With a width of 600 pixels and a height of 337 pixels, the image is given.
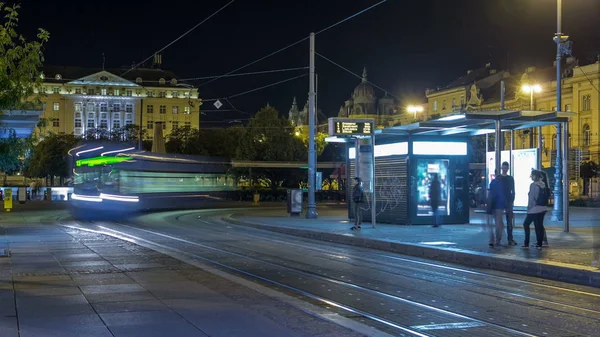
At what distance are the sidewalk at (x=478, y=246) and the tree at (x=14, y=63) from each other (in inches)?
381

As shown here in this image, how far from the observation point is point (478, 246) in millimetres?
17500

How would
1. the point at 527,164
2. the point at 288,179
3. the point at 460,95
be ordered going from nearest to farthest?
the point at 527,164 < the point at 288,179 < the point at 460,95

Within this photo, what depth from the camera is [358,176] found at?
2470 centimetres

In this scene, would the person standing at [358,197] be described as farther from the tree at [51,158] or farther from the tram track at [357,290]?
the tree at [51,158]

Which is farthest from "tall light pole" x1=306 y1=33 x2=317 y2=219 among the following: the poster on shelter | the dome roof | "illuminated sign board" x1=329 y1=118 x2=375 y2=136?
the dome roof

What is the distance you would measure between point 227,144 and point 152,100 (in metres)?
66.4

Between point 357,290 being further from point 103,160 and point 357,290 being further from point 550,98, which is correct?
point 550,98

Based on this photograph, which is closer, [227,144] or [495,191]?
[495,191]

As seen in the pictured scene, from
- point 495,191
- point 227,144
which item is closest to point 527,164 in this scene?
point 495,191

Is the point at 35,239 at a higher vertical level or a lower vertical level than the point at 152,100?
lower

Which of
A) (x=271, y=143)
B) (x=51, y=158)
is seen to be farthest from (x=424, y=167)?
(x=51, y=158)

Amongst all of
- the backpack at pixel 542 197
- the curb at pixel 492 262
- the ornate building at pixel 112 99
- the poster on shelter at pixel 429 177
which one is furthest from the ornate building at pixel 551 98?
the ornate building at pixel 112 99

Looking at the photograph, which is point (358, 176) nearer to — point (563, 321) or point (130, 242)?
point (130, 242)

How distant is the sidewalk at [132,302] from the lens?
808cm
